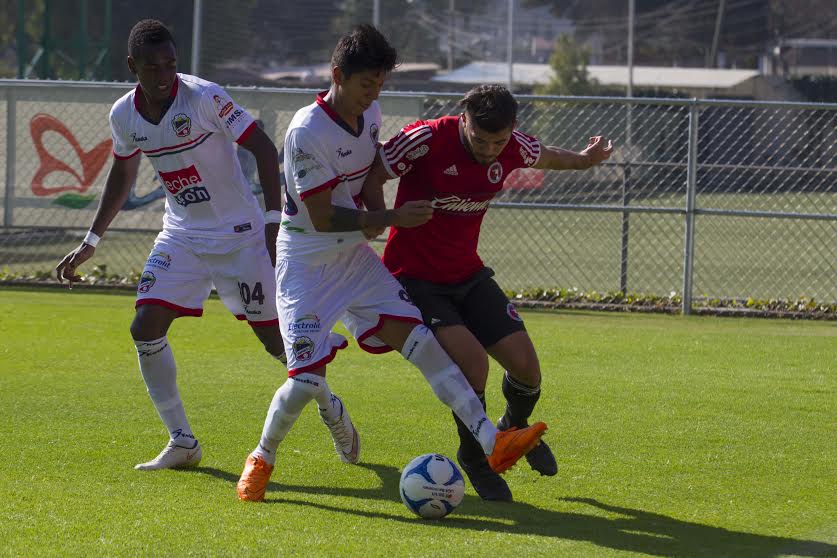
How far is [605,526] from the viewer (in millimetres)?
4973

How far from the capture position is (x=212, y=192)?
616 cm

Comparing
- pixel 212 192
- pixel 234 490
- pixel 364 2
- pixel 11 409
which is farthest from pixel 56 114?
pixel 364 2

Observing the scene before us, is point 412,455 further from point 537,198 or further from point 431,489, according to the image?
point 537,198

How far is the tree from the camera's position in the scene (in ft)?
139

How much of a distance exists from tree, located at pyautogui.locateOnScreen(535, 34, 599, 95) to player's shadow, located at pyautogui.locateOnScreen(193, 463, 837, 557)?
122 feet

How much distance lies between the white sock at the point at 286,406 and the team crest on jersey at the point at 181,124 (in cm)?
147

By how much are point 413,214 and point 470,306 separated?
2.47ft

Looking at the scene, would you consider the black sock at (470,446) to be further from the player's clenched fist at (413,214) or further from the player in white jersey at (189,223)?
the player in white jersey at (189,223)

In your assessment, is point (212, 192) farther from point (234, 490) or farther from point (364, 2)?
point (364, 2)

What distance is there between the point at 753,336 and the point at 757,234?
712 cm

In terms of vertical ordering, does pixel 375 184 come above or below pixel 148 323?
above

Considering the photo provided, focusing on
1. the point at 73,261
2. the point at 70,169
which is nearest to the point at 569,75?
the point at 70,169

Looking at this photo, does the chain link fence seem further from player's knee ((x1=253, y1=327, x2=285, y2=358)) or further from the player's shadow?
the player's shadow

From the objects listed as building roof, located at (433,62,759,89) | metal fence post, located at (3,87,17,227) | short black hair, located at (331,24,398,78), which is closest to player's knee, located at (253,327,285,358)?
short black hair, located at (331,24,398,78)
